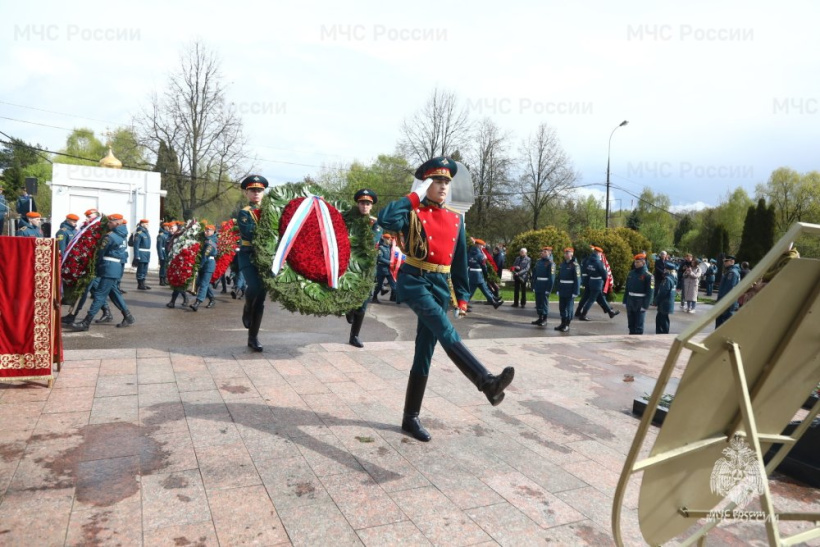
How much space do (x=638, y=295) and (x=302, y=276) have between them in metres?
7.90

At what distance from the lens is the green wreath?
630 cm

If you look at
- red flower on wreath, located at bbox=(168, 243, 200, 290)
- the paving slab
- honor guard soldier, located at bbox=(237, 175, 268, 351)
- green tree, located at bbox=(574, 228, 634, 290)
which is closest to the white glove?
the paving slab

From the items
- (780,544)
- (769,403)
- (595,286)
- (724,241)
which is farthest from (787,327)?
(724,241)

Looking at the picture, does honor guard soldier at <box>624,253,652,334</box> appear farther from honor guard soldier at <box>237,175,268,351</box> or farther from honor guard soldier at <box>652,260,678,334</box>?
honor guard soldier at <box>237,175,268,351</box>

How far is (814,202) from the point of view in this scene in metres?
45.3

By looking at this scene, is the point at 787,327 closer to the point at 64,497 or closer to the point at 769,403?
the point at 769,403

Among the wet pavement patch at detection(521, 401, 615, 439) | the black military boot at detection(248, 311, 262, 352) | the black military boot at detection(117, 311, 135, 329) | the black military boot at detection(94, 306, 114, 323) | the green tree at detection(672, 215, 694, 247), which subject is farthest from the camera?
the green tree at detection(672, 215, 694, 247)

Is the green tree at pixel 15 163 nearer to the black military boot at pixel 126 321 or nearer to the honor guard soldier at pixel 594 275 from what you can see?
the black military boot at pixel 126 321

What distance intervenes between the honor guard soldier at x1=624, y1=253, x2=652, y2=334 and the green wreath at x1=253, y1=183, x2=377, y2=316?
22.5 ft

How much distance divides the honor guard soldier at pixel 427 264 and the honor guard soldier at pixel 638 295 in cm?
862

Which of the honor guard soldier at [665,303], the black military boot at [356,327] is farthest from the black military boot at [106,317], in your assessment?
the honor guard soldier at [665,303]

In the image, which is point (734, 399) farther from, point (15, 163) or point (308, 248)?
point (15, 163)

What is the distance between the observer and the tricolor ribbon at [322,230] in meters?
6.51

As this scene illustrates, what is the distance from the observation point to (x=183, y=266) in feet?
37.6
